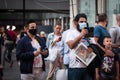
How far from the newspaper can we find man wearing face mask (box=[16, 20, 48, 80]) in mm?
1022

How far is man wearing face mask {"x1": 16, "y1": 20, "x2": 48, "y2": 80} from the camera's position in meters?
7.37

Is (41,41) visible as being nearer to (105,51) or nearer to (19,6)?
(105,51)

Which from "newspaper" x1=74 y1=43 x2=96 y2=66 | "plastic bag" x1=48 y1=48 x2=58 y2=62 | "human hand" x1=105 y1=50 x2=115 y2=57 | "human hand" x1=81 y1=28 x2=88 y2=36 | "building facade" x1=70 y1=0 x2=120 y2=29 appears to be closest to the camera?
"human hand" x1=81 y1=28 x2=88 y2=36

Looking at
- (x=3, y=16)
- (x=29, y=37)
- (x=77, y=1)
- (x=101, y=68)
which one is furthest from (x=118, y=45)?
(x=3, y=16)

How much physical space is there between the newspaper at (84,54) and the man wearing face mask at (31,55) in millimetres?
1022

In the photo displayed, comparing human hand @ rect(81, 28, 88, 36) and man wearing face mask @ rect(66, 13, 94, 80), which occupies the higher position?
human hand @ rect(81, 28, 88, 36)

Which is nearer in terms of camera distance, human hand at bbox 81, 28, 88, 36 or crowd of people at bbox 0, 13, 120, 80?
human hand at bbox 81, 28, 88, 36

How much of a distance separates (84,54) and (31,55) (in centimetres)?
113

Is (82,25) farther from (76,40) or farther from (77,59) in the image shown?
(77,59)

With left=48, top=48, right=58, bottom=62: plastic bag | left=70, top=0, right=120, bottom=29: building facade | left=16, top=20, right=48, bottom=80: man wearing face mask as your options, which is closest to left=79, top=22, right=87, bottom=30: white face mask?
left=16, top=20, right=48, bottom=80: man wearing face mask

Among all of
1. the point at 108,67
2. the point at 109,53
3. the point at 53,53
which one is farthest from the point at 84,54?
the point at 53,53

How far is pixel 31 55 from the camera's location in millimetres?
7316

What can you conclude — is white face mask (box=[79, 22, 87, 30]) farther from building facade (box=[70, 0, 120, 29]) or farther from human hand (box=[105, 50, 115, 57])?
building facade (box=[70, 0, 120, 29])

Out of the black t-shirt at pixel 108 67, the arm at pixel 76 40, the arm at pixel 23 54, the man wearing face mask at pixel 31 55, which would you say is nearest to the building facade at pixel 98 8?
the black t-shirt at pixel 108 67
